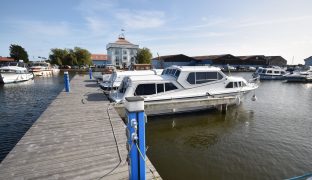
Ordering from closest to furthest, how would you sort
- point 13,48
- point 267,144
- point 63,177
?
point 63,177 < point 267,144 < point 13,48

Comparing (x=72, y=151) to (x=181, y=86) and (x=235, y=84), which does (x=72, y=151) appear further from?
(x=235, y=84)

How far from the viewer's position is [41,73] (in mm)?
45719

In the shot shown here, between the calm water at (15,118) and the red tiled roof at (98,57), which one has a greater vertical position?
the red tiled roof at (98,57)

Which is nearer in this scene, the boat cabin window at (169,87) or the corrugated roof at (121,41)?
the boat cabin window at (169,87)

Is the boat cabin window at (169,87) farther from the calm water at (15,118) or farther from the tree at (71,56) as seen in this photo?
the tree at (71,56)

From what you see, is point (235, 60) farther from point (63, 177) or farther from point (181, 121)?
point (63, 177)

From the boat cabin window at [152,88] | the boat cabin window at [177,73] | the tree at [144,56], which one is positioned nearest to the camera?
the boat cabin window at [152,88]

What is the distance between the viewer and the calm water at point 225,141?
731cm

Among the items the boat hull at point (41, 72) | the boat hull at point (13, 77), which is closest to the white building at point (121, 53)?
the boat hull at point (41, 72)

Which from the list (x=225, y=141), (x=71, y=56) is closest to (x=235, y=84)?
(x=225, y=141)

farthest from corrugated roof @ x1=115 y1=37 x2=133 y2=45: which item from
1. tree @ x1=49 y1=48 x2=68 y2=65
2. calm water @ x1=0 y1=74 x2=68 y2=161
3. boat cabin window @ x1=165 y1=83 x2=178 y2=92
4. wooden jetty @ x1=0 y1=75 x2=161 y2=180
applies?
wooden jetty @ x1=0 y1=75 x2=161 y2=180

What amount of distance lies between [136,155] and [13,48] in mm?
99982

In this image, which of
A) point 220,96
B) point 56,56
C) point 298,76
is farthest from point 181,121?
point 56,56

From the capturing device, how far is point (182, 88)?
43.3 feet
